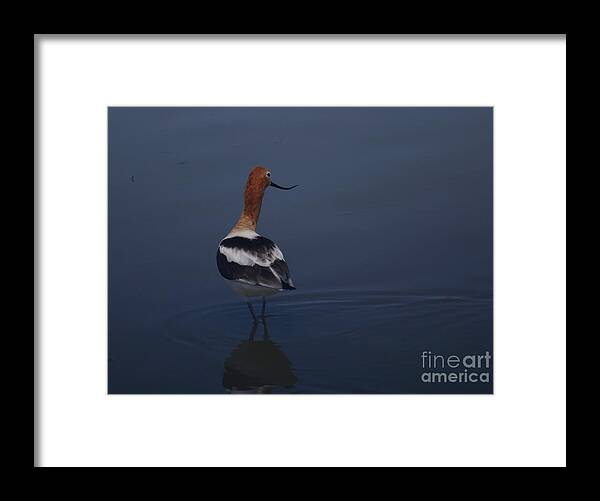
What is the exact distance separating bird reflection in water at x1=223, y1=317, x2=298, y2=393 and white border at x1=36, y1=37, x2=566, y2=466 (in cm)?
7

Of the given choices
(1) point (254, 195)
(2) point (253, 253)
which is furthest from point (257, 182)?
(2) point (253, 253)

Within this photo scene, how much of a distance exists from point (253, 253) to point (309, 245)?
27 centimetres

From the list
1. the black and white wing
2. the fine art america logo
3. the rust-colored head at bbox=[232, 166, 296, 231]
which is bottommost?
the fine art america logo

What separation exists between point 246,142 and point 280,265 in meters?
0.61

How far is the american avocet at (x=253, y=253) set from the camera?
441 centimetres

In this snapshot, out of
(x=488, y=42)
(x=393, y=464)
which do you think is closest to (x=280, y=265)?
(x=393, y=464)

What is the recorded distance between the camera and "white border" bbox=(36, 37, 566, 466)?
4301 mm

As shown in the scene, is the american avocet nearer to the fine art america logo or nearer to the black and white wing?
the black and white wing

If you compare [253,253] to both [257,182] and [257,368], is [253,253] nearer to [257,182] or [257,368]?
[257,182]

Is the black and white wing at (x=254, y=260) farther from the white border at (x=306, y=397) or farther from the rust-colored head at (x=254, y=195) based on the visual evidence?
the white border at (x=306, y=397)

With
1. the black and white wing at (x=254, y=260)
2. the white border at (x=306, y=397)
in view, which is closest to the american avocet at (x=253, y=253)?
the black and white wing at (x=254, y=260)

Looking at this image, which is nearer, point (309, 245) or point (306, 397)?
point (306, 397)

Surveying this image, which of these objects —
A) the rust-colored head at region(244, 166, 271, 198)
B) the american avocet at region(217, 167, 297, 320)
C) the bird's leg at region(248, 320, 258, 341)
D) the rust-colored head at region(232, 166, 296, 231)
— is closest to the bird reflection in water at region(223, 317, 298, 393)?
the bird's leg at region(248, 320, 258, 341)

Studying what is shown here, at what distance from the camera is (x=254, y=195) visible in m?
4.41
